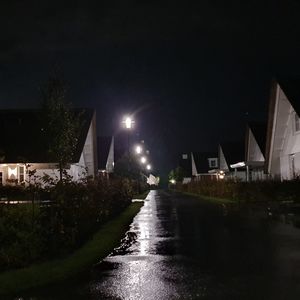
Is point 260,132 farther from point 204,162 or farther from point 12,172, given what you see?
point 204,162

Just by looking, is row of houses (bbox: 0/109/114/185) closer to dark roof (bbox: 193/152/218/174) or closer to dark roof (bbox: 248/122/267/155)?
dark roof (bbox: 248/122/267/155)

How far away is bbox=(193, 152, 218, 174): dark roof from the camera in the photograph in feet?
294

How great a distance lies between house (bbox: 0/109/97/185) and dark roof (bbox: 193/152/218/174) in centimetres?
4700

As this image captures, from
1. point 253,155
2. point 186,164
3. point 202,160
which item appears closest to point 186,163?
point 186,164

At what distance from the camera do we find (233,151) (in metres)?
68.3

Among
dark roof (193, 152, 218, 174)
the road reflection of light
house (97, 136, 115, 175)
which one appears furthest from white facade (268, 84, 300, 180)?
dark roof (193, 152, 218, 174)

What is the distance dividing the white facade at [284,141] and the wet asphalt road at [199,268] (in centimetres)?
1712

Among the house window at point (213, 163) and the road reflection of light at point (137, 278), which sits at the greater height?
the house window at point (213, 163)

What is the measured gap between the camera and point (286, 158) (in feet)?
113

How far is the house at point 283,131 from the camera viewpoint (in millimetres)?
31359

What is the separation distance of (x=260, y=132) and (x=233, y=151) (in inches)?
823

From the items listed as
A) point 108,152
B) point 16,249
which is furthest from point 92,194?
point 108,152

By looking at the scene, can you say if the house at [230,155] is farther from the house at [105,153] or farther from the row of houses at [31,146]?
the row of houses at [31,146]

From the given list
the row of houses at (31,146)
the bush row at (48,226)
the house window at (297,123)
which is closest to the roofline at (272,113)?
the house window at (297,123)
